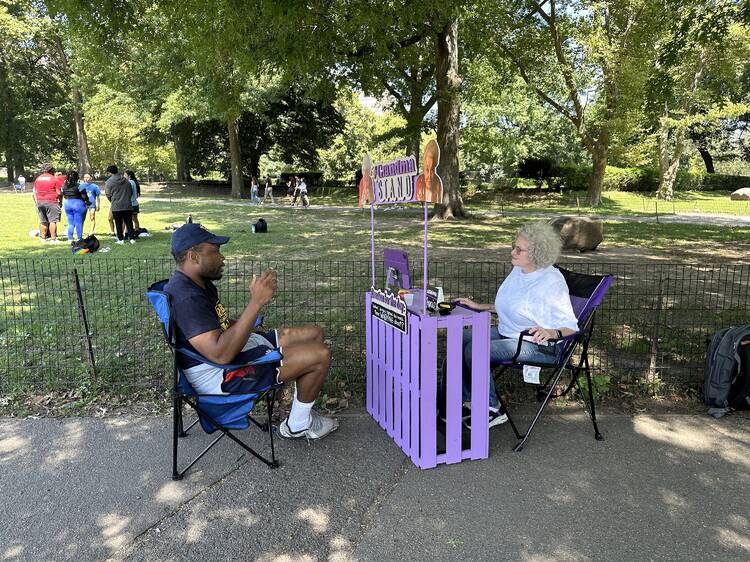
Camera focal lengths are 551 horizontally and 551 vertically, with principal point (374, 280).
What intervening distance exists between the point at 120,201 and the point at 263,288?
10.0m

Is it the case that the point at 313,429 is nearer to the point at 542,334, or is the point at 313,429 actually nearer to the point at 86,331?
the point at 542,334

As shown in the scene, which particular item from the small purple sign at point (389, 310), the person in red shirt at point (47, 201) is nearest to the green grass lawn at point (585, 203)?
the person in red shirt at point (47, 201)

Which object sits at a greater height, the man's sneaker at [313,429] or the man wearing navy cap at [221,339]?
the man wearing navy cap at [221,339]

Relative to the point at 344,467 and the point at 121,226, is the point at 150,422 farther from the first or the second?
the point at 121,226

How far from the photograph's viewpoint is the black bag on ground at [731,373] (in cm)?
403

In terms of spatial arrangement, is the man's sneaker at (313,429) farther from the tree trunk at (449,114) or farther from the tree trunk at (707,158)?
the tree trunk at (707,158)

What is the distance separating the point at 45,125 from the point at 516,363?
49.4m

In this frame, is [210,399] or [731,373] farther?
[731,373]

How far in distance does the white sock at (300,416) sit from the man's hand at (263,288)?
2.85 feet

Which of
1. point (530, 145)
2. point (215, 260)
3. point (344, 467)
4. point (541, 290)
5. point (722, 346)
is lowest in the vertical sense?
point (344, 467)

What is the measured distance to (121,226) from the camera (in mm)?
12172

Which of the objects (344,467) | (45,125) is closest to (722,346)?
(344,467)

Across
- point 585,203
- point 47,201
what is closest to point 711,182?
point 585,203

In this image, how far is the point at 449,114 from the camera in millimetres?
17859
